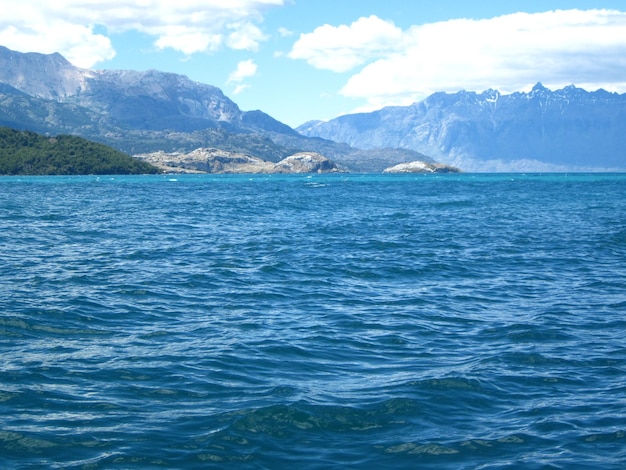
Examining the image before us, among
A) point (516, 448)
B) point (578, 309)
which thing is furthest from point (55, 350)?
point (578, 309)

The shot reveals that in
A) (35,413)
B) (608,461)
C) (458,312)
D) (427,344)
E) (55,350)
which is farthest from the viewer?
(458,312)

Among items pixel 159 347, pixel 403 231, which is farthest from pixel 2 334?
pixel 403 231

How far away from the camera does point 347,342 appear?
801 inches

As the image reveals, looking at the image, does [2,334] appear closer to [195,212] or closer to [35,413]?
[35,413]

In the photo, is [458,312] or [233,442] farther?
[458,312]

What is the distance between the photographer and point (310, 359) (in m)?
18.6

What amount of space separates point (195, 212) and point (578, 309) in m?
56.8

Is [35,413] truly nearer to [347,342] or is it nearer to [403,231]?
[347,342]

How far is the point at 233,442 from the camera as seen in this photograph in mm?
12930

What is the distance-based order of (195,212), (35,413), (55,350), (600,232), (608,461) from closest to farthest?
(608,461) < (35,413) < (55,350) < (600,232) < (195,212)

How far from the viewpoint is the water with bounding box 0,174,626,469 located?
1281 centimetres

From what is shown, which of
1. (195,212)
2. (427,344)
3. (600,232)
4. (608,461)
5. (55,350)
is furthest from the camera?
(195,212)

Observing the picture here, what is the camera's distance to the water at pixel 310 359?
504 inches

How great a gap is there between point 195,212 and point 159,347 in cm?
5820
